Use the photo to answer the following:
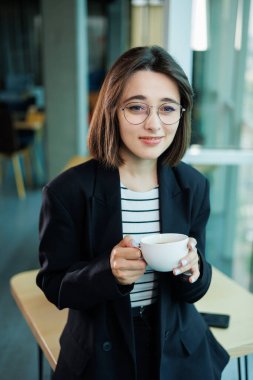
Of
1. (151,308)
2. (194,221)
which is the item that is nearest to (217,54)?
(194,221)

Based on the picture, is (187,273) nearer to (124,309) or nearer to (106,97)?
(124,309)

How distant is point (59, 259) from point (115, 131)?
32 cm

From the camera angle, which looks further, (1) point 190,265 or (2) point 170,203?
(2) point 170,203

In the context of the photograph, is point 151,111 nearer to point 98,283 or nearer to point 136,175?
point 136,175

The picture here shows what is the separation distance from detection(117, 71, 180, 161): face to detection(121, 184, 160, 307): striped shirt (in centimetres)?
11

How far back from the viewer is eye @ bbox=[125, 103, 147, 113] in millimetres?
925

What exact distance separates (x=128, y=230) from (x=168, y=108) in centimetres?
29

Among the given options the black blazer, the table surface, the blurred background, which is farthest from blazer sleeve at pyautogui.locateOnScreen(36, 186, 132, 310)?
the blurred background

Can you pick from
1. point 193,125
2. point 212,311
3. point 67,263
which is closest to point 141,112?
point 67,263

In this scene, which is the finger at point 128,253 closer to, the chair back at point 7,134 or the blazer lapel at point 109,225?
the blazer lapel at point 109,225

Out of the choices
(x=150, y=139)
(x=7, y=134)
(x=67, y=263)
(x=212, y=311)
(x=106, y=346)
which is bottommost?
(x=7, y=134)

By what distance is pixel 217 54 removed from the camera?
8.64 ft

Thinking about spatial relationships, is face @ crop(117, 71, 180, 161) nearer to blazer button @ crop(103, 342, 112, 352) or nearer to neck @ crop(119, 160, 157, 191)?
neck @ crop(119, 160, 157, 191)

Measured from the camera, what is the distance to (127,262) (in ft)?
2.71
